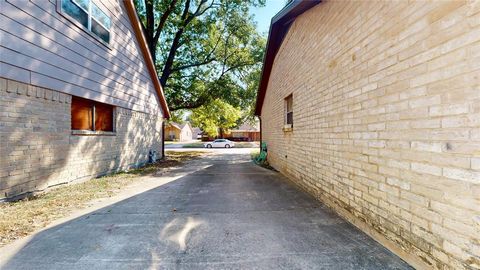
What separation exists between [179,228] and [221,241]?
0.85 m

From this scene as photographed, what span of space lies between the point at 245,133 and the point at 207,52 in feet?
106

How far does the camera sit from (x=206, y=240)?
10.1ft

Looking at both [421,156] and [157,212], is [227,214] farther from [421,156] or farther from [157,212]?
[421,156]

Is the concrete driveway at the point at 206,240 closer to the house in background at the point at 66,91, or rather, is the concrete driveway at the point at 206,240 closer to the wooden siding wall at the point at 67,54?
the house in background at the point at 66,91

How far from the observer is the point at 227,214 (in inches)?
162

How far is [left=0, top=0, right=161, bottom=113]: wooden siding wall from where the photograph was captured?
4523 mm

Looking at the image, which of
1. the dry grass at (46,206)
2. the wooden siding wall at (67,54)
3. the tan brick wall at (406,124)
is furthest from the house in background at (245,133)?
the tan brick wall at (406,124)

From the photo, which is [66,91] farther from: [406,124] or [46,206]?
[406,124]

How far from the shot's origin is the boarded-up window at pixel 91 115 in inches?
258

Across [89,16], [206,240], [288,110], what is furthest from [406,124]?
[89,16]

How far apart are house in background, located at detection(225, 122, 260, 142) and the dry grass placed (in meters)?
39.8

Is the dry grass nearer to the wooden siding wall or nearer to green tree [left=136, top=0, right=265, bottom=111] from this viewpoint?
the wooden siding wall

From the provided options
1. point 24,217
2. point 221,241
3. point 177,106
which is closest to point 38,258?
point 24,217

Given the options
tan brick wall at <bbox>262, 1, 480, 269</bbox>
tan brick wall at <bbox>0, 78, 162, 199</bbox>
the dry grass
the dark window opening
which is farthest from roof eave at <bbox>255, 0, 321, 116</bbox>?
the dry grass
